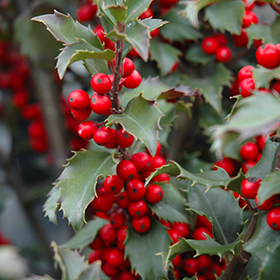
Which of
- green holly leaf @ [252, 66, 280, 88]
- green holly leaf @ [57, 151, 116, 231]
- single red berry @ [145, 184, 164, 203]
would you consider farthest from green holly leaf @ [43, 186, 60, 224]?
green holly leaf @ [252, 66, 280, 88]

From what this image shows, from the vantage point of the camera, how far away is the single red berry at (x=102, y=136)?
52 centimetres

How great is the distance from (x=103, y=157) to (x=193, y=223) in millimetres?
272

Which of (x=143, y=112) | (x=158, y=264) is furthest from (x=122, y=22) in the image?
(x=158, y=264)

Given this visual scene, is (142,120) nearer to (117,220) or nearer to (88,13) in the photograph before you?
(117,220)

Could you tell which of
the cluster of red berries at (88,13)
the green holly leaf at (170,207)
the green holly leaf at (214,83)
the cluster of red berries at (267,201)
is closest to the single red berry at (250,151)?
the green holly leaf at (214,83)

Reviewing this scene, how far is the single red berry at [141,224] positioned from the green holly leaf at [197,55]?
49 cm

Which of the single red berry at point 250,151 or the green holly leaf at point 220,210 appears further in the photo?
the single red berry at point 250,151

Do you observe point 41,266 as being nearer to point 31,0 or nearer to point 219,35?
point 31,0

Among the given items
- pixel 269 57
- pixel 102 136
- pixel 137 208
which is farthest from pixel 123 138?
pixel 269 57

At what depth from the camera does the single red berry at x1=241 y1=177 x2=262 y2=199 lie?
465 mm

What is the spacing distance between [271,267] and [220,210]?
22 cm

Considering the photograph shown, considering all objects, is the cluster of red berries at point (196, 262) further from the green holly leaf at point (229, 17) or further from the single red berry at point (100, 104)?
the green holly leaf at point (229, 17)

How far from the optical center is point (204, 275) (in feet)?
2.19

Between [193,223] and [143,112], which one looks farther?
[193,223]
